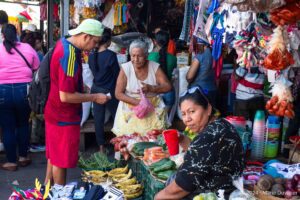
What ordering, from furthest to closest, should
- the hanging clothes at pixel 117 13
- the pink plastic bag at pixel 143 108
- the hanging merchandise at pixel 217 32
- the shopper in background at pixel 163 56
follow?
the hanging clothes at pixel 117 13
the shopper in background at pixel 163 56
the hanging merchandise at pixel 217 32
the pink plastic bag at pixel 143 108

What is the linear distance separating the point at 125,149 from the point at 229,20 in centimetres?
166

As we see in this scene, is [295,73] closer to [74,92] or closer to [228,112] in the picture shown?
[74,92]

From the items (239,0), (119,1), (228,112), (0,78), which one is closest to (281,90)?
(239,0)

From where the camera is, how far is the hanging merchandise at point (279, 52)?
3.15 metres

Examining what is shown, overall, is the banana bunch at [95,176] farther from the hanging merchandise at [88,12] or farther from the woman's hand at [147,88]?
the hanging merchandise at [88,12]

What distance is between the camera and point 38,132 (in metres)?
6.59

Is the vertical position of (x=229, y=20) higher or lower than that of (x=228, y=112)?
higher

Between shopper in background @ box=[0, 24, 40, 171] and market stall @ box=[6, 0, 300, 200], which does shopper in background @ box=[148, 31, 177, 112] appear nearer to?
market stall @ box=[6, 0, 300, 200]

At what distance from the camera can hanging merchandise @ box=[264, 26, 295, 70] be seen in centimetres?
315

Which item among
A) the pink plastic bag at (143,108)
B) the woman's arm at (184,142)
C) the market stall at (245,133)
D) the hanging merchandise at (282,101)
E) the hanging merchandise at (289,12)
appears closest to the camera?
the market stall at (245,133)

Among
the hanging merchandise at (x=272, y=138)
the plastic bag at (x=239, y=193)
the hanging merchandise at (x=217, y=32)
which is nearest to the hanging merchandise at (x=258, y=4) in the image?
the plastic bag at (x=239, y=193)

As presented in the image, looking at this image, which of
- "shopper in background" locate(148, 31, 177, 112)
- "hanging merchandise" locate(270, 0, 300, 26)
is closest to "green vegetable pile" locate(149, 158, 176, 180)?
"hanging merchandise" locate(270, 0, 300, 26)

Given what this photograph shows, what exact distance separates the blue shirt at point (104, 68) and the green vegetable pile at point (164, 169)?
8.91 ft

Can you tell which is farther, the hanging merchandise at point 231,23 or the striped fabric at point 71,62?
the hanging merchandise at point 231,23
